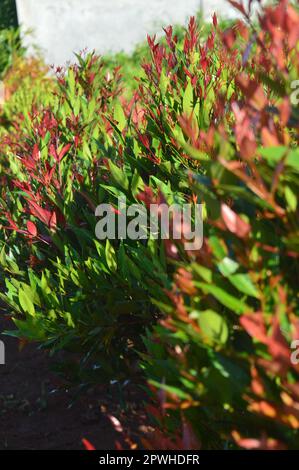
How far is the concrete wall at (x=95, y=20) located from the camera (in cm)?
1545

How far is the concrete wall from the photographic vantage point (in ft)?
50.7

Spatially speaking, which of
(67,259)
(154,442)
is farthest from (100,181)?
(154,442)

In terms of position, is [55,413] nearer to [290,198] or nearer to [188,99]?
[188,99]

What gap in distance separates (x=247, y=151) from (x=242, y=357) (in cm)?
58

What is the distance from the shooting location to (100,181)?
4211 mm

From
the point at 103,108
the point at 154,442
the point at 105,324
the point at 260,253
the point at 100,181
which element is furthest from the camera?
the point at 103,108

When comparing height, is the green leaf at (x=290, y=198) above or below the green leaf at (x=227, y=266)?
above

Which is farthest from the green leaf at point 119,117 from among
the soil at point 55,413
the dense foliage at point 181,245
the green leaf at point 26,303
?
the soil at point 55,413

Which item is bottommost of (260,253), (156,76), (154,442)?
(154,442)

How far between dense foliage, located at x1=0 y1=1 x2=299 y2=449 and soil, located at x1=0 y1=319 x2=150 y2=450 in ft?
0.67

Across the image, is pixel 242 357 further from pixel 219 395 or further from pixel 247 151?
pixel 247 151

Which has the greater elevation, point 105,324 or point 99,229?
point 99,229

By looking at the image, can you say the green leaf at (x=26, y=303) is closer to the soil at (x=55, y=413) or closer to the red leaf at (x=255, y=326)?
the soil at (x=55, y=413)

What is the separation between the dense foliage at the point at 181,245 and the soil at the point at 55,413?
0.20 metres
